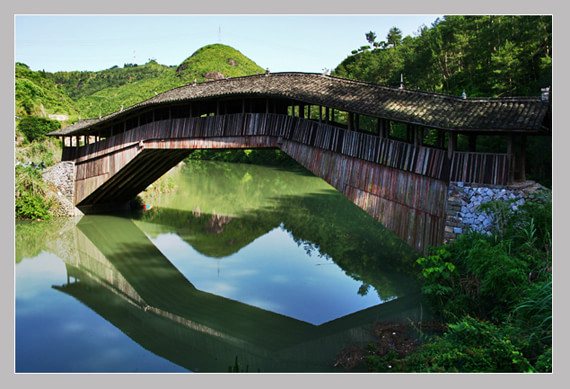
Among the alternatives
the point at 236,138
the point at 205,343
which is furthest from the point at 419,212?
the point at 236,138

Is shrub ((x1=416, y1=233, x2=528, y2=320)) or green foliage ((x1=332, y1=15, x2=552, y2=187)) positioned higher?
green foliage ((x1=332, y1=15, x2=552, y2=187))

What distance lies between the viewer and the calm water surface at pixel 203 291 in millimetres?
7832

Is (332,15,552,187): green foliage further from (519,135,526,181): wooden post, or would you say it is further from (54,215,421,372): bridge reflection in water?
(54,215,421,372): bridge reflection in water

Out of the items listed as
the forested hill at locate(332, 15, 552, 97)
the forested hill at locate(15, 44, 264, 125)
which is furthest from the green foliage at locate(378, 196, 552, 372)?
the forested hill at locate(15, 44, 264, 125)

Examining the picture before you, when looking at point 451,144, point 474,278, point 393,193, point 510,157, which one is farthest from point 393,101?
point 474,278

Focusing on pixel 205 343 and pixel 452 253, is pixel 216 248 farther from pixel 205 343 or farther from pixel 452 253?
pixel 452 253

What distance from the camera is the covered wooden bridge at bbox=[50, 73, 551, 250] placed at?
9.61 m

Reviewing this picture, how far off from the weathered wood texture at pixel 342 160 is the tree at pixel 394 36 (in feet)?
105

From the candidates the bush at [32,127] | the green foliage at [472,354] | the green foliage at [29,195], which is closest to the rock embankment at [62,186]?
the green foliage at [29,195]

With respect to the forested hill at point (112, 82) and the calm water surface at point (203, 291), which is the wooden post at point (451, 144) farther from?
the forested hill at point (112, 82)

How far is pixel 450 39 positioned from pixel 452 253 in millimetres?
22107

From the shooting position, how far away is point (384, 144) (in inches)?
440

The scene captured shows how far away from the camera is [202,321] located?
9.36 meters

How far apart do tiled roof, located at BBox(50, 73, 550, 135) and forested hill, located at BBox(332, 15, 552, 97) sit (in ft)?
23.1
